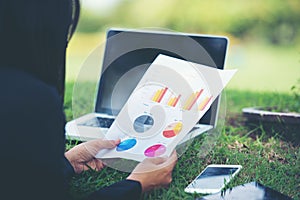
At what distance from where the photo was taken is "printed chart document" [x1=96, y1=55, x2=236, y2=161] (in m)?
1.35

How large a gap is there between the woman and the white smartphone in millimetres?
375

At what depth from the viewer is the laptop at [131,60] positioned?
64.5 inches

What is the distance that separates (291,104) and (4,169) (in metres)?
1.36

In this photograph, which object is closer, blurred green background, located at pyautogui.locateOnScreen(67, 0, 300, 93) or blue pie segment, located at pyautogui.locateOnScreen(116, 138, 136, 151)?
blue pie segment, located at pyautogui.locateOnScreen(116, 138, 136, 151)

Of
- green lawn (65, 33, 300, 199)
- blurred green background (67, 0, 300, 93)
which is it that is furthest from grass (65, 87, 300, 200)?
blurred green background (67, 0, 300, 93)

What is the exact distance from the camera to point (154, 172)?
1.24 metres

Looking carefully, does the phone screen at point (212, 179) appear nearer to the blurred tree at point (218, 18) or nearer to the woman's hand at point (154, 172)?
the woman's hand at point (154, 172)

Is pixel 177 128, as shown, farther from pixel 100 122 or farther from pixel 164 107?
pixel 100 122

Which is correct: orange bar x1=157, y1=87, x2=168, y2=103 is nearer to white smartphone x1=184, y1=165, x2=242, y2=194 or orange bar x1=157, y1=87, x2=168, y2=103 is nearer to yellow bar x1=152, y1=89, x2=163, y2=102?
yellow bar x1=152, y1=89, x2=163, y2=102

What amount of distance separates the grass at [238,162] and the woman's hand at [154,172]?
3 centimetres

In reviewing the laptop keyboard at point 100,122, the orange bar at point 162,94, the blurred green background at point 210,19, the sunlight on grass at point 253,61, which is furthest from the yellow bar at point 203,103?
the blurred green background at point 210,19

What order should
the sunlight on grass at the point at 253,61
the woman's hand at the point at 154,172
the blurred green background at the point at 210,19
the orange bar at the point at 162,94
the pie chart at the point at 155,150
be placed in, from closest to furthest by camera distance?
1. the woman's hand at the point at 154,172
2. the pie chart at the point at 155,150
3. the orange bar at the point at 162,94
4. the sunlight on grass at the point at 253,61
5. the blurred green background at the point at 210,19

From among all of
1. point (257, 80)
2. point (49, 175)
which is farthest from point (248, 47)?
point (49, 175)

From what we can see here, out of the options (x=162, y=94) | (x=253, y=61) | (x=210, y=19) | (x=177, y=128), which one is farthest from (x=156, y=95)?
(x=210, y=19)
